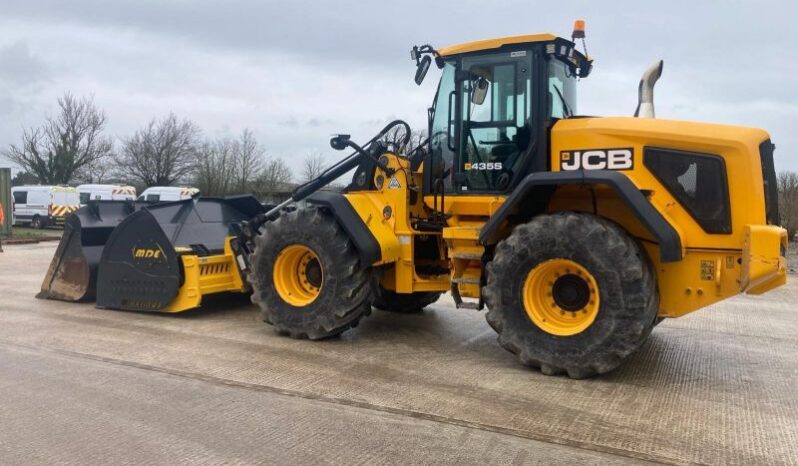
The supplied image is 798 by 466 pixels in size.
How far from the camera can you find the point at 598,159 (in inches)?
217

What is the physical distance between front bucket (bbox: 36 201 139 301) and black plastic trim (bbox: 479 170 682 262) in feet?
17.7

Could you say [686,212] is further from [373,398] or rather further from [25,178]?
[25,178]

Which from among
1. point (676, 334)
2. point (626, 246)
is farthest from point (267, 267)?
point (676, 334)

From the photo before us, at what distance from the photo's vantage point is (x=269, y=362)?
227 inches

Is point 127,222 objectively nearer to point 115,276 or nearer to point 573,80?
point 115,276

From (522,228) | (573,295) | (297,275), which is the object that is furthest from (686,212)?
(297,275)

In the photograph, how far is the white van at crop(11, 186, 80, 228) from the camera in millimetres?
29719

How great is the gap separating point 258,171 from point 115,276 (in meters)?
35.2

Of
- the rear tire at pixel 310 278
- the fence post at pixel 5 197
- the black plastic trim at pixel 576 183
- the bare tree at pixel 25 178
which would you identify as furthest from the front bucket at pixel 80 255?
the bare tree at pixel 25 178

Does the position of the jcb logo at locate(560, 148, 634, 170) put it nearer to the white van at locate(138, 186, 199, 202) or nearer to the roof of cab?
the roof of cab

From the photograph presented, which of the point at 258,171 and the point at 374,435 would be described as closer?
the point at 374,435

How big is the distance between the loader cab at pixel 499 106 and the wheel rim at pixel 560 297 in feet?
3.06

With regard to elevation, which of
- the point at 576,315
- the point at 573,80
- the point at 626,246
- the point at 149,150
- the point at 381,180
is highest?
the point at 149,150

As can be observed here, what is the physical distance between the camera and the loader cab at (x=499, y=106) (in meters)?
5.80
